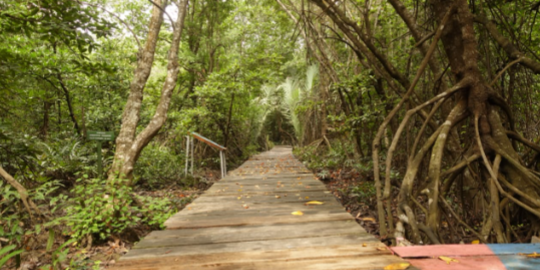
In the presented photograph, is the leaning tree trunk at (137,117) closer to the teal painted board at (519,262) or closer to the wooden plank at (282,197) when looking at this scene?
the wooden plank at (282,197)

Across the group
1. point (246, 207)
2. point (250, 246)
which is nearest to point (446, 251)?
point (250, 246)

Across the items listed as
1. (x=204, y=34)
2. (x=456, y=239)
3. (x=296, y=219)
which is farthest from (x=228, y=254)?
(x=204, y=34)

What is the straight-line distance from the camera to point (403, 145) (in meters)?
4.65

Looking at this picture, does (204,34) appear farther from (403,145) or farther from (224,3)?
(403,145)

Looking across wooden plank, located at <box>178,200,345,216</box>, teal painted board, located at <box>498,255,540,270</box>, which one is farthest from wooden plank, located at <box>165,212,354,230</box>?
teal painted board, located at <box>498,255,540,270</box>

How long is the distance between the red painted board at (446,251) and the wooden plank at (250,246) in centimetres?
44

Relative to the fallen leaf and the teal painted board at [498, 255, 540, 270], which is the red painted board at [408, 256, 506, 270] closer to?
the teal painted board at [498, 255, 540, 270]

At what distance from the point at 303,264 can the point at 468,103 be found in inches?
79.2

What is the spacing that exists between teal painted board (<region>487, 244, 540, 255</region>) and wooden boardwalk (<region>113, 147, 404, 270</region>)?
52 cm

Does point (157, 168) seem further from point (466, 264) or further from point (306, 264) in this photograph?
point (466, 264)

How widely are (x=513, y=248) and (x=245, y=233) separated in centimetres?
187

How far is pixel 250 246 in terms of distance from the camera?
2.11 meters

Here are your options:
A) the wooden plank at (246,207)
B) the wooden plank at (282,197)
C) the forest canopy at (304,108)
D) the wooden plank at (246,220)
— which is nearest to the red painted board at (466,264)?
the forest canopy at (304,108)

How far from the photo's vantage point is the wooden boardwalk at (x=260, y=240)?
1.77m
